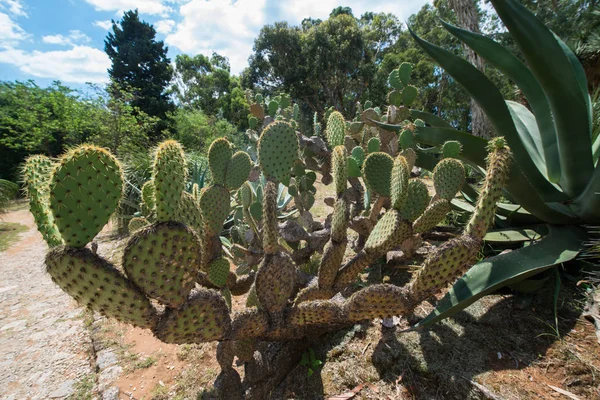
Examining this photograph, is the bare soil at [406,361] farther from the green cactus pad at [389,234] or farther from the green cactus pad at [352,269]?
the green cactus pad at [389,234]

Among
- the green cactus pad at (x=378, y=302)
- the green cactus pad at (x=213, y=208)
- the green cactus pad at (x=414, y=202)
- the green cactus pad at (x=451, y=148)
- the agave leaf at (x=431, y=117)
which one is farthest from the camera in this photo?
the agave leaf at (x=431, y=117)

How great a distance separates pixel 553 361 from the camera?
1.19 metres

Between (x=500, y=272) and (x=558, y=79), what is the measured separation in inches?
45.4

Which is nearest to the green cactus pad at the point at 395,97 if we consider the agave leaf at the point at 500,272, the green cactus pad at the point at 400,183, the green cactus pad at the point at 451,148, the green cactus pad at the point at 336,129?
the green cactus pad at the point at 336,129

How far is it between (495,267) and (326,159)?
86.2 inches

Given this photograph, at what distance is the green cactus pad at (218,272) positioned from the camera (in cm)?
170

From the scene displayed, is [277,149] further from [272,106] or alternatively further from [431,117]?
[431,117]

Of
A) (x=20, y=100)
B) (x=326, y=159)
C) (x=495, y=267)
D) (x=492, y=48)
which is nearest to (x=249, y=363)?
(x=495, y=267)

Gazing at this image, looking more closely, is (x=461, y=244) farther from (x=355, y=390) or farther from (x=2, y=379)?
(x=2, y=379)

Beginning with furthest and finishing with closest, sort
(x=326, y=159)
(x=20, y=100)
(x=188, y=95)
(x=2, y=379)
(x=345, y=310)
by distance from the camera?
1. (x=188, y=95)
2. (x=20, y=100)
3. (x=326, y=159)
4. (x=2, y=379)
5. (x=345, y=310)

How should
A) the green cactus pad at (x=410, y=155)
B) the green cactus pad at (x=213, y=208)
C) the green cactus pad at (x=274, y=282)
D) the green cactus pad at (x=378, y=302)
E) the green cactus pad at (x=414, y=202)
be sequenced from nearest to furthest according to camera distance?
the green cactus pad at (x=378, y=302) < the green cactus pad at (x=274, y=282) < the green cactus pad at (x=414, y=202) < the green cactus pad at (x=213, y=208) < the green cactus pad at (x=410, y=155)

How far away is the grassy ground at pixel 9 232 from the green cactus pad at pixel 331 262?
23.0 feet

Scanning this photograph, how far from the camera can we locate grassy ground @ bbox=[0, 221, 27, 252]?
18.0ft

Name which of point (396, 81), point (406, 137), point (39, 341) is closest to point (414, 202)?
point (406, 137)
